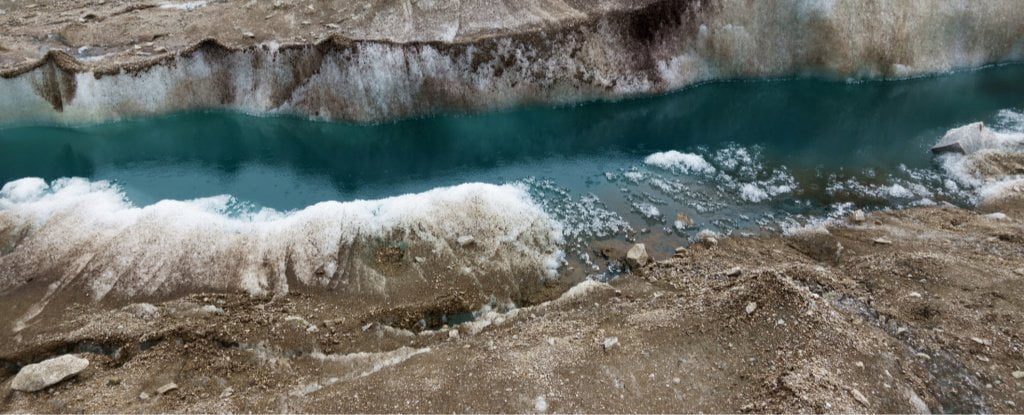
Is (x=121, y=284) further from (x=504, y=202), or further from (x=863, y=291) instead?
(x=863, y=291)

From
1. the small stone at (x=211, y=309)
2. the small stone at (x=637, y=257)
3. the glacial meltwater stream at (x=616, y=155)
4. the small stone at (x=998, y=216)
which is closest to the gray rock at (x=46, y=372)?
the small stone at (x=211, y=309)

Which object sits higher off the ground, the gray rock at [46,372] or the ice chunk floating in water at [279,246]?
the ice chunk floating in water at [279,246]

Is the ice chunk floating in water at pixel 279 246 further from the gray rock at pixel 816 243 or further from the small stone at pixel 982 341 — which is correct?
the small stone at pixel 982 341

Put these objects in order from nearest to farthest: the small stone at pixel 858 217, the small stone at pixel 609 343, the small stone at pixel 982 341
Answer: the small stone at pixel 982 341 < the small stone at pixel 609 343 < the small stone at pixel 858 217

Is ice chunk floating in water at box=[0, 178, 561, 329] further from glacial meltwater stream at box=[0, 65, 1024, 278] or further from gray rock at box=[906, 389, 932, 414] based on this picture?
gray rock at box=[906, 389, 932, 414]

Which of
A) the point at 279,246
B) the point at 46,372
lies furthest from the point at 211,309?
the point at 46,372

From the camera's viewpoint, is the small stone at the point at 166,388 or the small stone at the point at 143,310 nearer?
the small stone at the point at 166,388

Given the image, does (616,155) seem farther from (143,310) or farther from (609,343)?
(143,310)
